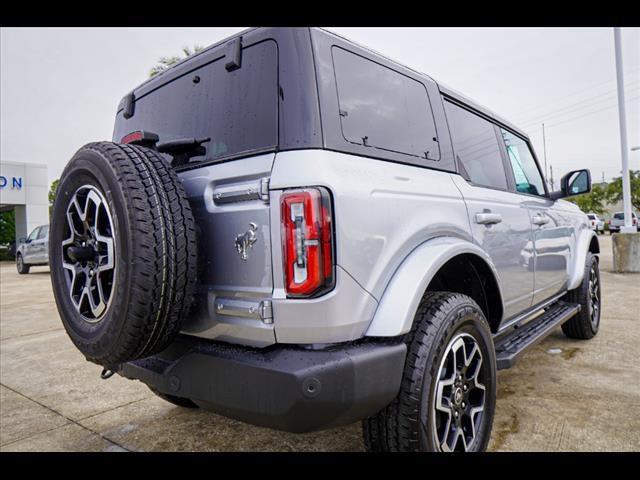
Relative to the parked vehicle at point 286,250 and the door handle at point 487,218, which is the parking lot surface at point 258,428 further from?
the door handle at point 487,218

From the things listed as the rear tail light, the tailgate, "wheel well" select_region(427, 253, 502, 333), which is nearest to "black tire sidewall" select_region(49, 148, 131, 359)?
the tailgate

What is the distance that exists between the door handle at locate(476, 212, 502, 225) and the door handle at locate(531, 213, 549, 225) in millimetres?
728

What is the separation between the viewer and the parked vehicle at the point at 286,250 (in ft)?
4.97

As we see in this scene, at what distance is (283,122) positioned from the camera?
5.34 ft

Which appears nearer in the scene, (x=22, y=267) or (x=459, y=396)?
(x=459, y=396)

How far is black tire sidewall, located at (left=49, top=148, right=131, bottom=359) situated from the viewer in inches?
61.4

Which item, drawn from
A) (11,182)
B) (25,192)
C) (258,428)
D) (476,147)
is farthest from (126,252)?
(25,192)

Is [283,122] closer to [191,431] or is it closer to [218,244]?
[218,244]

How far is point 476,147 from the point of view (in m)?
2.77

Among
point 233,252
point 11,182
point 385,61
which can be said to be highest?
point 11,182

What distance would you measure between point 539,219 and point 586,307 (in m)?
1.53

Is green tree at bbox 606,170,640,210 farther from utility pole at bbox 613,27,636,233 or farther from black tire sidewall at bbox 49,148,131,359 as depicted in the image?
black tire sidewall at bbox 49,148,131,359

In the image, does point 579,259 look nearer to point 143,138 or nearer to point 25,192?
point 143,138

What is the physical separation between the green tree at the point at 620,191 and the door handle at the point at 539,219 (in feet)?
157
